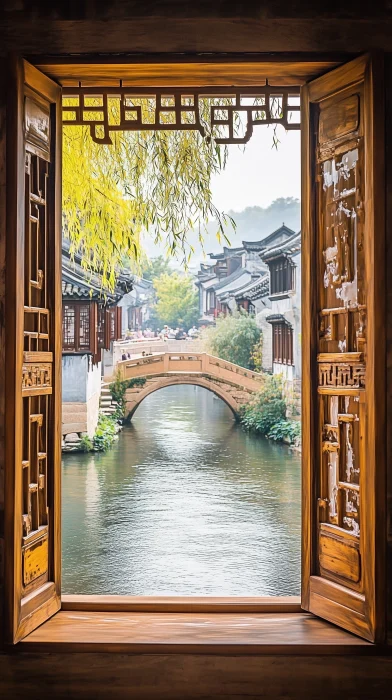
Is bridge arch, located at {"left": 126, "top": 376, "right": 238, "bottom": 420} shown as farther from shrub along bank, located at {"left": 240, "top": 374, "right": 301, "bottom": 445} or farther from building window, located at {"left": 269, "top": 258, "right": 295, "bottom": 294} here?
building window, located at {"left": 269, "top": 258, "right": 295, "bottom": 294}

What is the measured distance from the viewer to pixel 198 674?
6.80 ft

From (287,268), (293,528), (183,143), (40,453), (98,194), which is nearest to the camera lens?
(40,453)

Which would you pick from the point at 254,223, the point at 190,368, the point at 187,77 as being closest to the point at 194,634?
the point at 187,77

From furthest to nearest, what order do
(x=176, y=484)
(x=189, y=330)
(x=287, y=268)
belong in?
1. (x=189, y=330)
2. (x=287, y=268)
3. (x=176, y=484)

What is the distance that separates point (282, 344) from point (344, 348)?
1385 centimetres

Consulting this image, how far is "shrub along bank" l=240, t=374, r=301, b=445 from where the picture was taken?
1512cm

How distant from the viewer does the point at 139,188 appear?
456cm

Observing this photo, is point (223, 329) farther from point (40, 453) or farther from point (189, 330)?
point (40, 453)

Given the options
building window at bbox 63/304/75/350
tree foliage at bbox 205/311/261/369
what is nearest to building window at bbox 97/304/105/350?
building window at bbox 63/304/75/350

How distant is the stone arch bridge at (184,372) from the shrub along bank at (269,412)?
1.09 feet

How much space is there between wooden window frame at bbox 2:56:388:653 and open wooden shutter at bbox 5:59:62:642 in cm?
8

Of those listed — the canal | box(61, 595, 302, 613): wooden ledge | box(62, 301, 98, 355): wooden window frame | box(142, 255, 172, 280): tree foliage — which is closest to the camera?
box(61, 595, 302, 613): wooden ledge
